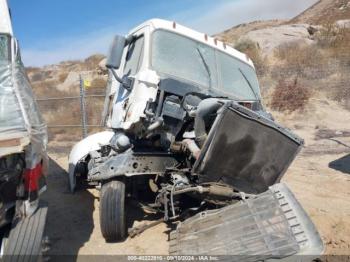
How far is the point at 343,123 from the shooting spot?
13.0 meters

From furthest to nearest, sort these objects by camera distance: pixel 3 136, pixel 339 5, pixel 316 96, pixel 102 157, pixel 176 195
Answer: pixel 339 5, pixel 316 96, pixel 102 157, pixel 176 195, pixel 3 136

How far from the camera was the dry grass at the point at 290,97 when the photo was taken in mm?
14534

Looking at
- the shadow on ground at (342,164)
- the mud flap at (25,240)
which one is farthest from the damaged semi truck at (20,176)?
the shadow on ground at (342,164)

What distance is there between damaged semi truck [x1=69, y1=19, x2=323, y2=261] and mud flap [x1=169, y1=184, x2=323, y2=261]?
0.4 inches

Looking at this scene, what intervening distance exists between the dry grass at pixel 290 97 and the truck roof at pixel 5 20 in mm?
11267

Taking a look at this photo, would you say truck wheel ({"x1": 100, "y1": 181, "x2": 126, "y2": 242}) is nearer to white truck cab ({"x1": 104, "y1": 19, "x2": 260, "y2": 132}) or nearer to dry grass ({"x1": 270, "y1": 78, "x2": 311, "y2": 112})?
white truck cab ({"x1": 104, "y1": 19, "x2": 260, "y2": 132})

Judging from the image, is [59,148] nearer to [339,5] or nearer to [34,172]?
[34,172]

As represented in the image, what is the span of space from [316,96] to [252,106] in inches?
402

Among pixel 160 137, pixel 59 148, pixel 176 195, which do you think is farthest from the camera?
pixel 59 148

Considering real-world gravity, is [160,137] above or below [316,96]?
above

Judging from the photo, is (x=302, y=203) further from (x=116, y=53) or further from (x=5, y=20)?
(x=5, y=20)

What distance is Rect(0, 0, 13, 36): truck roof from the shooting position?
4.53 m

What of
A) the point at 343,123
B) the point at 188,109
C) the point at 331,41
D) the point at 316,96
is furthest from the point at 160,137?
the point at 331,41

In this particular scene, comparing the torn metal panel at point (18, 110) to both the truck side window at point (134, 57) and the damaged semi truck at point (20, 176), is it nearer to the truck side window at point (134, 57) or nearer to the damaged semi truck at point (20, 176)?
the damaged semi truck at point (20, 176)
